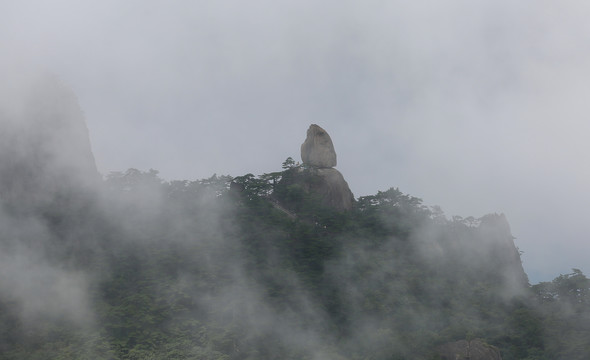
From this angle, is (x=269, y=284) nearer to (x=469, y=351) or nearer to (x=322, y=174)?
(x=469, y=351)

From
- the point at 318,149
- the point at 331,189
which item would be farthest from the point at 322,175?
the point at 318,149

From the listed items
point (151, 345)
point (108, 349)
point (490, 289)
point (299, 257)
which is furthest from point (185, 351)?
point (490, 289)

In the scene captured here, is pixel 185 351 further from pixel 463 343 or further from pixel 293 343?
pixel 463 343

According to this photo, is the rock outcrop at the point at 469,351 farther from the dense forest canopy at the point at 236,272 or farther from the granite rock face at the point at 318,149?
the granite rock face at the point at 318,149

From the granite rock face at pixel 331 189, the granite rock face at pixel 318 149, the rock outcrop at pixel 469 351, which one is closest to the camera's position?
the rock outcrop at pixel 469 351

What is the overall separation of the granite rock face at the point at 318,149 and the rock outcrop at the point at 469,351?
1680cm

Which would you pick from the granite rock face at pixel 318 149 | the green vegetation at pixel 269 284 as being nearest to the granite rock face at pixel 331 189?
the granite rock face at pixel 318 149

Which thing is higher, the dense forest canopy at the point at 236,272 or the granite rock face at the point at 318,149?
the granite rock face at the point at 318,149

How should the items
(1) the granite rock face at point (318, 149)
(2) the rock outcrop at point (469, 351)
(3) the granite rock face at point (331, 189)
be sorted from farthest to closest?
1. (1) the granite rock face at point (318, 149)
2. (3) the granite rock face at point (331, 189)
3. (2) the rock outcrop at point (469, 351)

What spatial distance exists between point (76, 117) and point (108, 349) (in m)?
16.2

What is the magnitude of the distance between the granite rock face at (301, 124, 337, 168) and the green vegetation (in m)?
3.33

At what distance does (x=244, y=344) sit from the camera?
2327cm

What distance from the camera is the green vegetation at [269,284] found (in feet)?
75.1

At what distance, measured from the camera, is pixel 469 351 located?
899 inches
